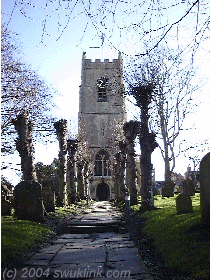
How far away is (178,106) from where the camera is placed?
24719mm

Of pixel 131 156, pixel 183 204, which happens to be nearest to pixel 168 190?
pixel 131 156

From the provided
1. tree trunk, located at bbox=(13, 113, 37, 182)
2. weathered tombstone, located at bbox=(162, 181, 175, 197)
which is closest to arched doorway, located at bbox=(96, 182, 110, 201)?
weathered tombstone, located at bbox=(162, 181, 175, 197)

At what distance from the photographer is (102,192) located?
189 ft

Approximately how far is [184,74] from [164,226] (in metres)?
16.8

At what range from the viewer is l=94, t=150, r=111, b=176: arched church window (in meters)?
57.2

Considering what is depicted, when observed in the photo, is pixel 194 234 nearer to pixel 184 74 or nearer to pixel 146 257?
pixel 146 257

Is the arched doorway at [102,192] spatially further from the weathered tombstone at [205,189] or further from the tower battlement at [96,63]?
the weathered tombstone at [205,189]

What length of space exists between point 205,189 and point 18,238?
13.1ft

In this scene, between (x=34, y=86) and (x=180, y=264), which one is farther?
(x=34, y=86)

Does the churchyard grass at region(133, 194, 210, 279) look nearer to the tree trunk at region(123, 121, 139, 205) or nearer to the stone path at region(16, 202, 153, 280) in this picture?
the stone path at region(16, 202, 153, 280)

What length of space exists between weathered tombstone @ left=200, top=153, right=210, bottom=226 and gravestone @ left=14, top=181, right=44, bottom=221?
5.68 metres

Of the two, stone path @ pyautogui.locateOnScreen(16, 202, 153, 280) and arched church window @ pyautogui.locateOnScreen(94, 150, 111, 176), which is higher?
arched church window @ pyautogui.locateOnScreen(94, 150, 111, 176)

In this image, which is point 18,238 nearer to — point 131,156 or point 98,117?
point 131,156

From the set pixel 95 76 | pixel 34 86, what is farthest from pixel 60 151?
pixel 95 76
